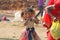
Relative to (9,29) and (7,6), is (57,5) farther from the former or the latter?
(7,6)

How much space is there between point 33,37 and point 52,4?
241cm

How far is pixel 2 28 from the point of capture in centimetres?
1080

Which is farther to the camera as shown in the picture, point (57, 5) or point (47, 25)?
→ point (47, 25)

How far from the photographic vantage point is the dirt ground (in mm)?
8812

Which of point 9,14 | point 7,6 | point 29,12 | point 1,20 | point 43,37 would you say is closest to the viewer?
point 29,12

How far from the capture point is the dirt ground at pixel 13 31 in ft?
28.9

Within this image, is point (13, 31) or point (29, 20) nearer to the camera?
point (29, 20)

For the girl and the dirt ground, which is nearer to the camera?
the girl

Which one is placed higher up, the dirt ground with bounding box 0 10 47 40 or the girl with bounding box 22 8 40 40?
the girl with bounding box 22 8 40 40

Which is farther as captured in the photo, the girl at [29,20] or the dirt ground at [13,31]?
the dirt ground at [13,31]

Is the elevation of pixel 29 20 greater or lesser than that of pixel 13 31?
greater

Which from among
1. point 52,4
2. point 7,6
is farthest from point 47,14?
point 7,6

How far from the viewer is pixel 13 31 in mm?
10016

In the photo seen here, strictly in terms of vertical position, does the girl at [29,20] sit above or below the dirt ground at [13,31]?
above
